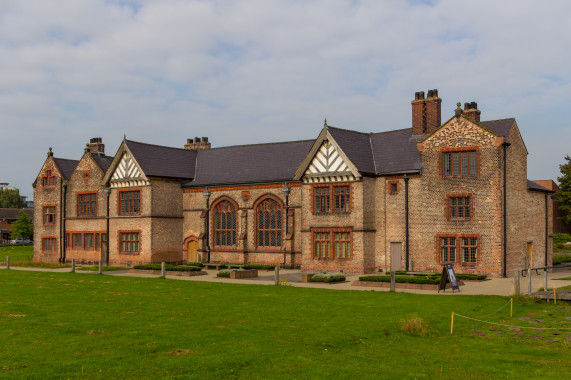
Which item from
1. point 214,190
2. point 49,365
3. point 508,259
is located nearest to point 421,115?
point 508,259

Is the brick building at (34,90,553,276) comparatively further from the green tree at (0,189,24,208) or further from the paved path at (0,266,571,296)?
the green tree at (0,189,24,208)

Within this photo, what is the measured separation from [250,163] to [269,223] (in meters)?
5.91

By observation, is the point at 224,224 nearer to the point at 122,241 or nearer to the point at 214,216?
the point at 214,216

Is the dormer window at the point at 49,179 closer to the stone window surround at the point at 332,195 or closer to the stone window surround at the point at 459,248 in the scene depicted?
the stone window surround at the point at 332,195

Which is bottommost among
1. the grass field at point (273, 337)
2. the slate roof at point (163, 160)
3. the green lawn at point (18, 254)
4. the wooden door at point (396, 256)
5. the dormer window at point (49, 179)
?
the green lawn at point (18, 254)

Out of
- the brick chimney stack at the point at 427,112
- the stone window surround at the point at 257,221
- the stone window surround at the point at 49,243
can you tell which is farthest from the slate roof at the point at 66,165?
the brick chimney stack at the point at 427,112

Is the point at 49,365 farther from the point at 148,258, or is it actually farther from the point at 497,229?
the point at 148,258

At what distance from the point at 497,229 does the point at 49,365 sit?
93.2 ft

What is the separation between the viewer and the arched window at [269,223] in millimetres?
43656

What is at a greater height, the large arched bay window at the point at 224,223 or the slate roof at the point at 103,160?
the slate roof at the point at 103,160

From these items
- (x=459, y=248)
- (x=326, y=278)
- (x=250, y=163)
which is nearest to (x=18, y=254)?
(x=250, y=163)

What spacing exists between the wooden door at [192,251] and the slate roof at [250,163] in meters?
4.73

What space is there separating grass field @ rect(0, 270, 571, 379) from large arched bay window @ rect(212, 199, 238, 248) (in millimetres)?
20403

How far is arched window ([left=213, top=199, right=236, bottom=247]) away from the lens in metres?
45.9
